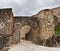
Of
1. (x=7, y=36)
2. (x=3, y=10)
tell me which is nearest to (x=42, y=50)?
(x=7, y=36)

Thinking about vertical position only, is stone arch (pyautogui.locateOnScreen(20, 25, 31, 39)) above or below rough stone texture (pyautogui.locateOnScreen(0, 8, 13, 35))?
below

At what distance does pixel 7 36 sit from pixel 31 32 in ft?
24.8

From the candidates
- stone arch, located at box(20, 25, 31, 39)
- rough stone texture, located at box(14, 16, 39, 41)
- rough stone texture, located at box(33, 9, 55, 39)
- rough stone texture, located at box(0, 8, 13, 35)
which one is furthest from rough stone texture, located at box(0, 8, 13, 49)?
stone arch, located at box(20, 25, 31, 39)

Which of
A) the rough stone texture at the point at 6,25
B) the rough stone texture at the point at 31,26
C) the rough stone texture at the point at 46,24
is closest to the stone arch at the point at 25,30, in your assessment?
the rough stone texture at the point at 31,26

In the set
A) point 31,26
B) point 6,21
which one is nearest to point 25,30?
point 31,26

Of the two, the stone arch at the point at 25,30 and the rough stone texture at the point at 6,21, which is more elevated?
the rough stone texture at the point at 6,21

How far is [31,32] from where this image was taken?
2178 cm

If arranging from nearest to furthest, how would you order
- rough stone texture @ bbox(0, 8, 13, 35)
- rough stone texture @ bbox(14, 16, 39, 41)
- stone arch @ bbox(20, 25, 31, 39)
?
rough stone texture @ bbox(0, 8, 13, 35) → rough stone texture @ bbox(14, 16, 39, 41) → stone arch @ bbox(20, 25, 31, 39)

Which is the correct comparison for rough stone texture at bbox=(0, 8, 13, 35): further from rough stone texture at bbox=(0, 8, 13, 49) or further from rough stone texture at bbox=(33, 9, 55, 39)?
rough stone texture at bbox=(33, 9, 55, 39)

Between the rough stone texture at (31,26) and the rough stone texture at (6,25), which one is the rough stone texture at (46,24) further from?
the rough stone texture at (6,25)

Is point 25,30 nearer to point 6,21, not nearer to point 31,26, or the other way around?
point 31,26

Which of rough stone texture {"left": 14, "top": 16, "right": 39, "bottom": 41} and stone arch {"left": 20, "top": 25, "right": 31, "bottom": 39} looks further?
stone arch {"left": 20, "top": 25, "right": 31, "bottom": 39}

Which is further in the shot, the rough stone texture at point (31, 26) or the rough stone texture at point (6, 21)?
the rough stone texture at point (31, 26)

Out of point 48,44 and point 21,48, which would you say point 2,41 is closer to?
point 21,48
